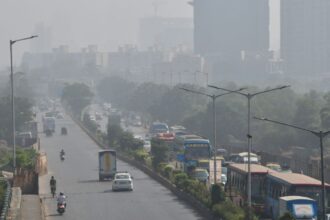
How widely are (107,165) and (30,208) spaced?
17.5 m

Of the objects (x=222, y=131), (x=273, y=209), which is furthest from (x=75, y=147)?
(x=273, y=209)

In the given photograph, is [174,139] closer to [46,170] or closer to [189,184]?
[46,170]

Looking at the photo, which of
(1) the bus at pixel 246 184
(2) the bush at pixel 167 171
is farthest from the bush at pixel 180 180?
(2) the bush at pixel 167 171

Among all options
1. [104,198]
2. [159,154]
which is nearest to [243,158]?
[159,154]

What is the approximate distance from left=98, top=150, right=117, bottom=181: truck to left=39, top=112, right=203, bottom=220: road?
0.58 meters

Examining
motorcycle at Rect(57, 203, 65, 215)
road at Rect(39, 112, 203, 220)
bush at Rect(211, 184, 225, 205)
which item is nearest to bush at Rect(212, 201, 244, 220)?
bush at Rect(211, 184, 225, 205)

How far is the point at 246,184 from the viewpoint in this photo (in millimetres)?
40969

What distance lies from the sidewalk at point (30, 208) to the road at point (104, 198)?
458mm

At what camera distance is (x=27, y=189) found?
48.2 meters

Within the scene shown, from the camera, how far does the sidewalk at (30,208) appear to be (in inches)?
1417

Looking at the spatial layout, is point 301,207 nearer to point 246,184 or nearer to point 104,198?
point 246,184

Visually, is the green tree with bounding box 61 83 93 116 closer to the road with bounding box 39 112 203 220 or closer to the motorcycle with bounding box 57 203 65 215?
the road with bounding box 39 112 203 220

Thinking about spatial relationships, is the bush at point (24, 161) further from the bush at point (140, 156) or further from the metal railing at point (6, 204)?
the metal railing at point (6, 204)

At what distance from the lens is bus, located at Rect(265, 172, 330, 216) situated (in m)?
35.7
